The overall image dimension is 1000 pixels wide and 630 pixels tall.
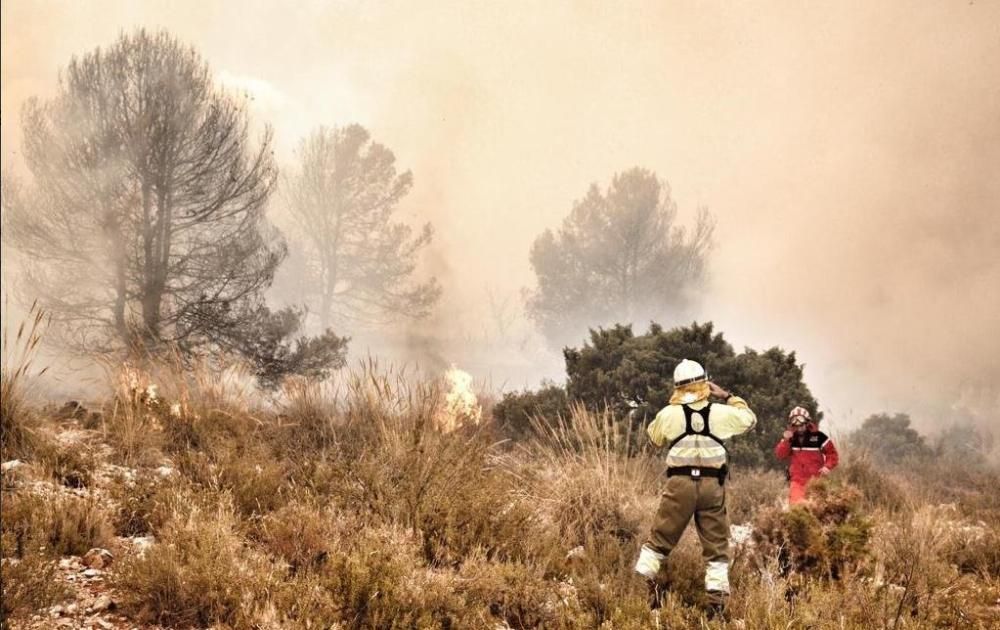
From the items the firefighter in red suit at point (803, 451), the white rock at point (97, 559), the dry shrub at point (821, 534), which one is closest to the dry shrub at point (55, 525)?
the white rock at point (97, 559)

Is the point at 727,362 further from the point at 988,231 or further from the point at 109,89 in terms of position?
the point at 988,231

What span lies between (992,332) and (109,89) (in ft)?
93.0

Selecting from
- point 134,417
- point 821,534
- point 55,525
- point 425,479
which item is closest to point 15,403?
point 134,417

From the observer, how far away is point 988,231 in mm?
22672

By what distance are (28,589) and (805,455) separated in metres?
7.06

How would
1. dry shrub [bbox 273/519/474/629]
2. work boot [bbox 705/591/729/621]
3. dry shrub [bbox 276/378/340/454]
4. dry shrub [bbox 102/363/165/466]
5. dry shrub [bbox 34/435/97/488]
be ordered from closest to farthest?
dry shrub [bbox 273/519/474/629]
work boot [bbox 705/591/729/621]
dry shrub [bbox 34/435/97/488]
dry shrub [bbox 102/363/165/466]
dry shrub [bbox 276/378/340/454]

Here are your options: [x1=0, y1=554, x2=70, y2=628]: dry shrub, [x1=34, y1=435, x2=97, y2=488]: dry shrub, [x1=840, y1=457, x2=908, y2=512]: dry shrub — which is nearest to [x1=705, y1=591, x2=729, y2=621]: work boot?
[x1=0, y1=554, x2=70, y2=628]: dry shrub

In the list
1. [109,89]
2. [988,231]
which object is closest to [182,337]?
[109,89]

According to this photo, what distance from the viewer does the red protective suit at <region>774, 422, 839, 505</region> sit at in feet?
23.2

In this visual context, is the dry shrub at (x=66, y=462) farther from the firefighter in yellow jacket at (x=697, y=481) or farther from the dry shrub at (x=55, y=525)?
the firefighter in yellow jacket at (x=697, y=481)

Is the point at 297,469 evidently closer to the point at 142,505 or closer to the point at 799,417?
the point at 142,505

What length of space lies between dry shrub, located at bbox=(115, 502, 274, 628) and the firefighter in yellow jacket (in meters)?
2.49

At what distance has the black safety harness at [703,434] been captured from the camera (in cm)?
443

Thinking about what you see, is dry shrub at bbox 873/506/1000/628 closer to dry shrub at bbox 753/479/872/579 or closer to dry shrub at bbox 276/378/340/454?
dry shrub at bbox 753/479/872/579
